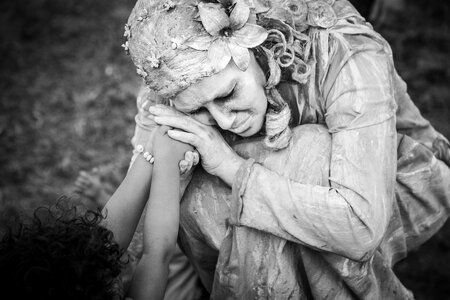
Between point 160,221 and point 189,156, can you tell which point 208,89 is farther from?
point 160,221

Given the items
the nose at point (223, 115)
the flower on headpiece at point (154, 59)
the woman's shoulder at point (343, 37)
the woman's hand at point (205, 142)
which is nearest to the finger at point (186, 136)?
the woman's hand at point (205, 142)

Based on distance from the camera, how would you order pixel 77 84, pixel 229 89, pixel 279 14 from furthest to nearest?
pixel 77 84 → pixel 279 14 → pixel 229 89

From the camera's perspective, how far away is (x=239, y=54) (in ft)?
6.99

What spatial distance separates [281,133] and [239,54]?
1.28 feet

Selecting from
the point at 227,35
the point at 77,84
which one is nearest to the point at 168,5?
the point at 227,35

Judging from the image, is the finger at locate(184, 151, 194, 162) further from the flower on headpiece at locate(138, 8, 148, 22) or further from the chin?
the flower on headpiece at locate(138, 8, 148, 22)

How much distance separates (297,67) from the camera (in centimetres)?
230

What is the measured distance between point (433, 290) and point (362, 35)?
186 centimetres

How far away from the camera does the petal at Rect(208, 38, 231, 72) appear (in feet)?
6.92

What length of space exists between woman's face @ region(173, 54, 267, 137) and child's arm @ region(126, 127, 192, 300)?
0.66 ft

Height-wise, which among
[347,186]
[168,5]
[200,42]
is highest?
[168,5]

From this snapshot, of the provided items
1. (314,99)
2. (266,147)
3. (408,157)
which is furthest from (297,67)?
(408,157)

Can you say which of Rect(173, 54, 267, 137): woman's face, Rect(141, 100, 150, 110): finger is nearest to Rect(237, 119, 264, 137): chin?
Rect(173, 54, 267, 137): woman's face

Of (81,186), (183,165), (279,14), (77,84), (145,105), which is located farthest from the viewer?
(77,84)
